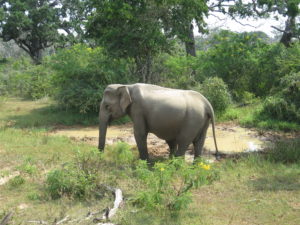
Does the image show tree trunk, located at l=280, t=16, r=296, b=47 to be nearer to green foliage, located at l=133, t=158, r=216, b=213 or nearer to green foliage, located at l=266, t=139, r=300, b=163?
green foliage, located at l=266, t=139, r=300, b=163

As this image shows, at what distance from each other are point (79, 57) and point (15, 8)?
58.4 ft

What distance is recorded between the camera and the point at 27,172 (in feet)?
21.4

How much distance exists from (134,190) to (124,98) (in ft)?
7.61

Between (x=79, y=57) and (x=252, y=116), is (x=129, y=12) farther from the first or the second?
→ (x=252, y=116)

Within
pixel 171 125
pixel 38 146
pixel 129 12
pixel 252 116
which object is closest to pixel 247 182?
pixel 171 125

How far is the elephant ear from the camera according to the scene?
7.51 meters

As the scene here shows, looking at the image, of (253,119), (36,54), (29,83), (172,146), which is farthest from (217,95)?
(36,54)

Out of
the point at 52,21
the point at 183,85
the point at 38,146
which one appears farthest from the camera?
the point at 52,21

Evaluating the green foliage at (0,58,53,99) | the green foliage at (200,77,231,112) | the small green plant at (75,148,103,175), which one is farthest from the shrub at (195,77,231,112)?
the green foliage at (0,58,53,99)

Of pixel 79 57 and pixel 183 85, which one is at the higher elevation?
pixel 79 57

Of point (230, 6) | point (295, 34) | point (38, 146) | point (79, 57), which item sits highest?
point (230, 6)

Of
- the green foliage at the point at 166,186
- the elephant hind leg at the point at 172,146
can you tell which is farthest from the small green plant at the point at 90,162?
the elephant hind leg at the point at 172,146

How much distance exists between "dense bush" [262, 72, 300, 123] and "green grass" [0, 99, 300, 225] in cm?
499

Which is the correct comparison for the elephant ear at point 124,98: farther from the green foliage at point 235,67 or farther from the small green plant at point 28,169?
the green foliage at point 235,67
